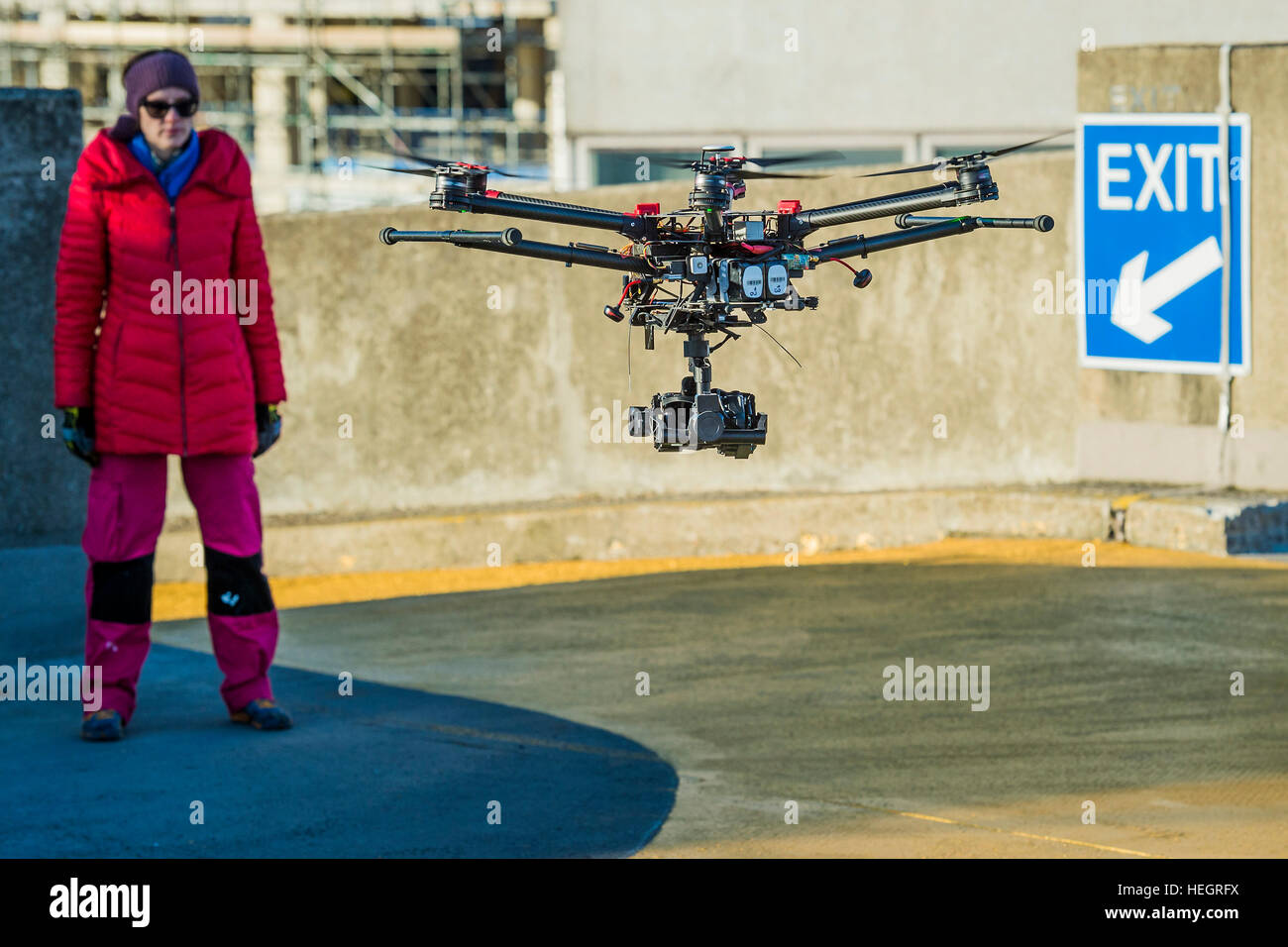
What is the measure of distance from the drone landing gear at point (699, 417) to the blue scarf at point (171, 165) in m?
4.64

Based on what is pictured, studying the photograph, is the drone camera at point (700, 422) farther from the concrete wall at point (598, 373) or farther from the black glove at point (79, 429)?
the concrete wall at point (598, 373)

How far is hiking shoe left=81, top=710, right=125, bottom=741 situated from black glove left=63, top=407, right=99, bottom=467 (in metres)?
1.48

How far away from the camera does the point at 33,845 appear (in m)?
5.96

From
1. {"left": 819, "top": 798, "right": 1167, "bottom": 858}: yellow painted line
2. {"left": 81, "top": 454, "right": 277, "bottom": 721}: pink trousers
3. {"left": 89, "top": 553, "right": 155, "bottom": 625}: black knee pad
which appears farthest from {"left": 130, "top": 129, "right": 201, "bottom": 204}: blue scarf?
{"left": 819, "top": 798, "right": 1167, "bottom": 858}: yellow painted line

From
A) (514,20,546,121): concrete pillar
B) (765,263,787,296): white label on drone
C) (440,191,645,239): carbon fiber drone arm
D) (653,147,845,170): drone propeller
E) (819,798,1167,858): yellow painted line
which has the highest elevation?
(514,20,546,121): concrete pillar

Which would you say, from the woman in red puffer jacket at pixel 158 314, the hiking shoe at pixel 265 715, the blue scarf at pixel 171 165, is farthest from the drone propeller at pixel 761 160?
the hiking shoe at pixel 265 715

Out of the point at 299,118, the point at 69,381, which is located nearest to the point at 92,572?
the point at 69,381

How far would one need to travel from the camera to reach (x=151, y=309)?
5.96 m

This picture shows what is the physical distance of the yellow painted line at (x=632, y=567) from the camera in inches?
507

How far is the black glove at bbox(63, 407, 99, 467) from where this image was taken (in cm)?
613

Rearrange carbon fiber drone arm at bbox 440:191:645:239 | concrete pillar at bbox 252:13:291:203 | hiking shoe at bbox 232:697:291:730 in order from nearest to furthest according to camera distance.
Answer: carbon fiber drone arm at bbox 440:191:645:239 < hiking shoe at bbox 232:697:291:730 < concrete pillar at bbox 252:13:291:203

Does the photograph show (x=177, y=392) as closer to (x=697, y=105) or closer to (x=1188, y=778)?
(x=1188, y=778)

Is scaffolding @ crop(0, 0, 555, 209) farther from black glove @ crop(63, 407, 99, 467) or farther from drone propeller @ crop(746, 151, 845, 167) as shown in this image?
drone propeller @ crop(746, 151, 845, 167)
